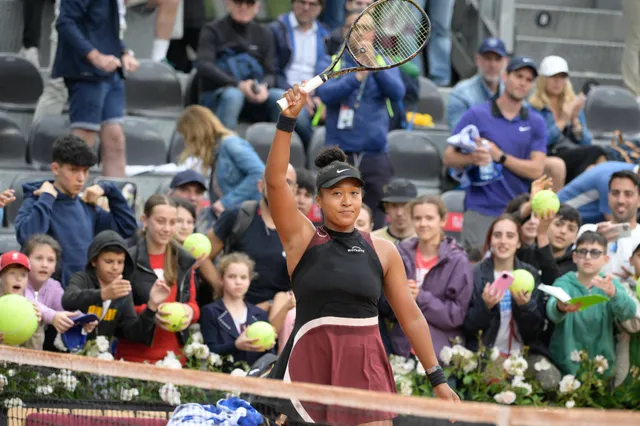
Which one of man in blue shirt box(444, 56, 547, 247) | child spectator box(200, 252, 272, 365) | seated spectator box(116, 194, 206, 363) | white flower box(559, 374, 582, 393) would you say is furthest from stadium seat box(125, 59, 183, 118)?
white flower box(559, 374, 582, 393)

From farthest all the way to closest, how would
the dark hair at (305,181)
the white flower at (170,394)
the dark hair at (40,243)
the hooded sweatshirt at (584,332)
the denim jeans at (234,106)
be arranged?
1. the denim jeans at (234,106)
2. the dark hair at (305,181)
3. the hooded sweatshirt at (584,332)
4. the dark hair at (40,243)
5. the white flower at (170,394)

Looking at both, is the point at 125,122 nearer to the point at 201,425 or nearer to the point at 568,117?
the point at 568,117

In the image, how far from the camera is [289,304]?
8523 millimetres

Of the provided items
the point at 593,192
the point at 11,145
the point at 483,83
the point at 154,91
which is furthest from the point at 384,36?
the point at 154,91

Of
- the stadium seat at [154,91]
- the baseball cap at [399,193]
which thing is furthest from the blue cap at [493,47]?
the stadium seat at [154,91]

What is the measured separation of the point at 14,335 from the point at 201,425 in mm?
1865

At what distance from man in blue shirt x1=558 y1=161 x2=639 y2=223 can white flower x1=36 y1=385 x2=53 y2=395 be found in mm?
4971

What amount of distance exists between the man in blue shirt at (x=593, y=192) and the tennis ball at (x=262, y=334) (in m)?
3.10

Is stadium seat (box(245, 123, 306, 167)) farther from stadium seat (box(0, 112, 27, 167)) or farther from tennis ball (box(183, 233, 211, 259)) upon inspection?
tennis ball (box(183, 233, 211, 259))

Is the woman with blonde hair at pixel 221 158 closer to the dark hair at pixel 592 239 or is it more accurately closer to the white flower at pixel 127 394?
the dark hair at pixel 592 239

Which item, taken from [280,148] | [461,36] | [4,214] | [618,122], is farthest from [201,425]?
[461,36]

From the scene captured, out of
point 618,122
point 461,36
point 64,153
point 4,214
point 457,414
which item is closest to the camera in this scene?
point 457,414

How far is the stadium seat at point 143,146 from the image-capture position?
1110cm

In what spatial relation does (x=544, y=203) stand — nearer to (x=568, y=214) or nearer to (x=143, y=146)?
(x=568, y=214)
